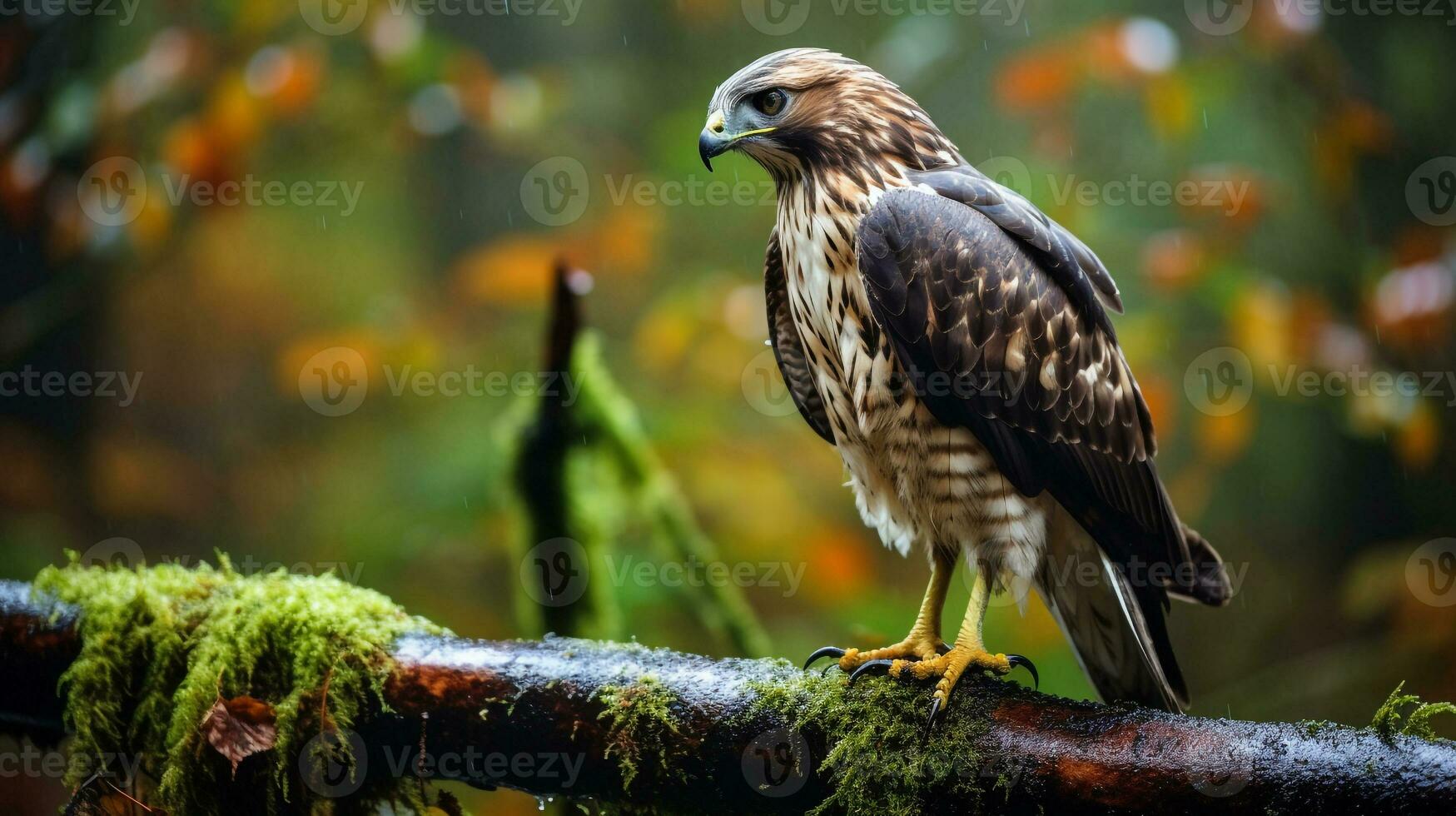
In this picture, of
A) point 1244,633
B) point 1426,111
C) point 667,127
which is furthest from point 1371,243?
point 667,127

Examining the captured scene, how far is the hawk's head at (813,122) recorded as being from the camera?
300 centimetres

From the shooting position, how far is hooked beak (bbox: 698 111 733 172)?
9.82 feet

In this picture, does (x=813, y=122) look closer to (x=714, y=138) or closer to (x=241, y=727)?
(x=714, y=138)

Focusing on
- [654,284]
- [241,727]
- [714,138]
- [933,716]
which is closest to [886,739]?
[933,716]

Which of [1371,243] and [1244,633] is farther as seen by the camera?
[1244,633]

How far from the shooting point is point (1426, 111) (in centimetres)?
664

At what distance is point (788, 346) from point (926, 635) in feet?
3.55

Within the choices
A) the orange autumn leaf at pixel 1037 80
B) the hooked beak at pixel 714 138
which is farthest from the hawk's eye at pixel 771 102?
the orange autumn leaf at pixel 1037 80

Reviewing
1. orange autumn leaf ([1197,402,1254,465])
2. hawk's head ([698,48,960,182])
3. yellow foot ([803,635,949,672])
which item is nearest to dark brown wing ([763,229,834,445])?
hawk's head ([698,48,960,182])

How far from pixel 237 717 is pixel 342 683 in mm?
293

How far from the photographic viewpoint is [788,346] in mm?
3438

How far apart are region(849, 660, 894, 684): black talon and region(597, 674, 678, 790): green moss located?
0.48 meters

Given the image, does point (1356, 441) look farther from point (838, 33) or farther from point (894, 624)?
point (838, 33)

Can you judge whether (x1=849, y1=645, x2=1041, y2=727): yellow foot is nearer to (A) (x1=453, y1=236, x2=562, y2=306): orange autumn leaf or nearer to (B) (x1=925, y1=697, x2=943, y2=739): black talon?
(B) (x1=925, y1=697, x2=943, y2=739): black talon
